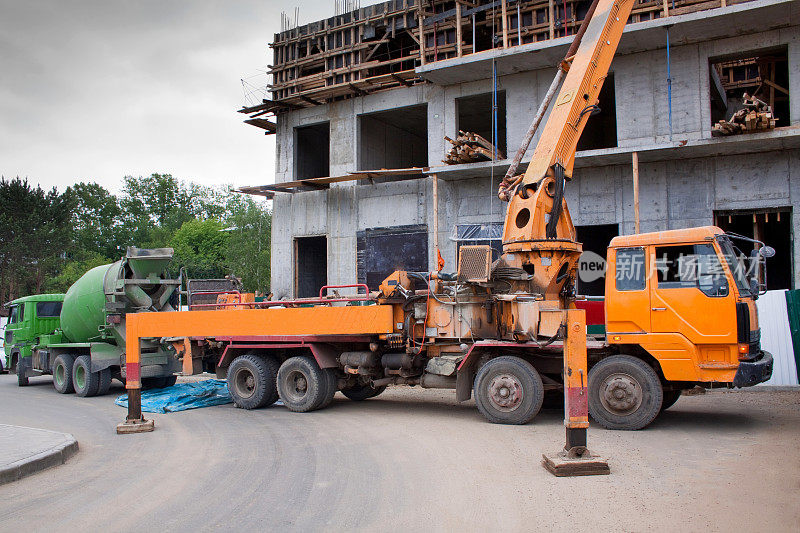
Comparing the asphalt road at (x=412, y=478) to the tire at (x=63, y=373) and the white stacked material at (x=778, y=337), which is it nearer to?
the white stacked material at (x=778, y=337)

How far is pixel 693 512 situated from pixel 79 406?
506 inches

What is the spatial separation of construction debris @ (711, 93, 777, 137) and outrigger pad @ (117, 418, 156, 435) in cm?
1404

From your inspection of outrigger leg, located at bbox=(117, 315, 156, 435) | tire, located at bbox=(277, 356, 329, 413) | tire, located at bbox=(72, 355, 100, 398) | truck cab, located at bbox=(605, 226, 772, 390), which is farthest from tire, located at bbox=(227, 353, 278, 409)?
truck cab, located at bbox=(605, 226, 772, 390)

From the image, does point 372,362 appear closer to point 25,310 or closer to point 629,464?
point 629,464

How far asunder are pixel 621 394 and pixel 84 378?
12988mm

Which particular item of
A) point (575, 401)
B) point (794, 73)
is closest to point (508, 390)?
point (575, 401)

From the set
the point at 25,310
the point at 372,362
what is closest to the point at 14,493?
the point at 372,362

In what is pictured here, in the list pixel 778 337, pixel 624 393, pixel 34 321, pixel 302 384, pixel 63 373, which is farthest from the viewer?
pixel 34 321

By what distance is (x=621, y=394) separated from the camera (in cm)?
901

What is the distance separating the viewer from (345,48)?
22.3m

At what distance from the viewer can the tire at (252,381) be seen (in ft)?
39.9

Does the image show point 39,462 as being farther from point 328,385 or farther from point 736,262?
point 736,262

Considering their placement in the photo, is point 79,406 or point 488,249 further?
point 79,406

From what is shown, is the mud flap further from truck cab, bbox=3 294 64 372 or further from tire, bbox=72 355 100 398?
truck cab, bbox=3 294 64 372
